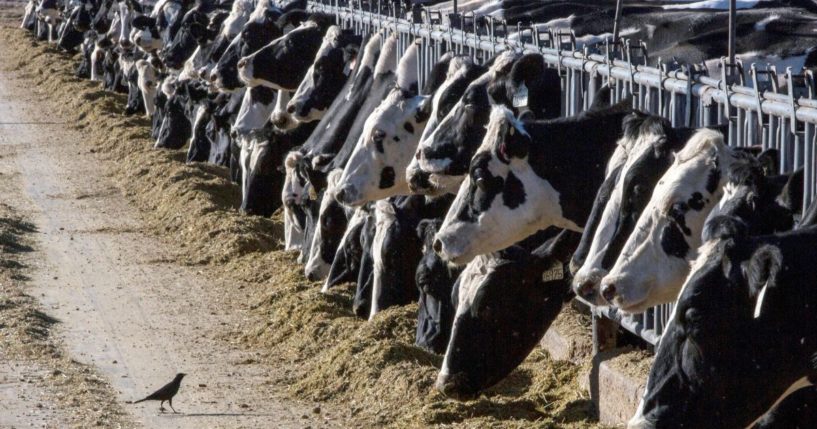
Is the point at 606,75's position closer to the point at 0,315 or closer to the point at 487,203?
the point at 487,203

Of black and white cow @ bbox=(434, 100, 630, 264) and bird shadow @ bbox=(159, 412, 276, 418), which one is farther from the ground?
black and white cow @ bbox=(434, 100, 630, 264)

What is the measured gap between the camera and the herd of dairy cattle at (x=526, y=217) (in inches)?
185

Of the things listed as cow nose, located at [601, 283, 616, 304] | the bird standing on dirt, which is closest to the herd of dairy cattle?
cow nose, located at [601, 283, 616, 304]

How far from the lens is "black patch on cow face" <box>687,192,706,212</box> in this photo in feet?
Answer: 18.0

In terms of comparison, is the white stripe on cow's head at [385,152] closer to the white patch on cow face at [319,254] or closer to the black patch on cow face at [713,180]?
the white patch on cow face at [319,254]

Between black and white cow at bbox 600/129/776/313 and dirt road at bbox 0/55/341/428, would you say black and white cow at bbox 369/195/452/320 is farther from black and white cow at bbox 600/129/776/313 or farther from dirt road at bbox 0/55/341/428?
black and white cow at bbox 600/129/776/313

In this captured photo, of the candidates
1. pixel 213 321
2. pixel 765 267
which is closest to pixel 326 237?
pixel 213 321

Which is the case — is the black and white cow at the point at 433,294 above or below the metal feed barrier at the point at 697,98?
below

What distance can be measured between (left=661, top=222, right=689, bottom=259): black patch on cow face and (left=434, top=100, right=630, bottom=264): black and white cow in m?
1.40

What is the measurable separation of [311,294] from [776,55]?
4.20 m

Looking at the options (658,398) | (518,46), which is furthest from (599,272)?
(518,46)

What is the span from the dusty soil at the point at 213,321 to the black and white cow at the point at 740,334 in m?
2.32

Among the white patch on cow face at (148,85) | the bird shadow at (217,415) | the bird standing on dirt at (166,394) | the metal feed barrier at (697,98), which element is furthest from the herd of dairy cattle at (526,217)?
the white patch on cow face at (148,85)

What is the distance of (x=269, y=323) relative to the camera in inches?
385
